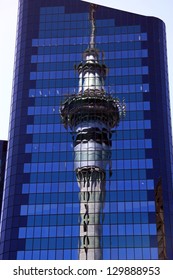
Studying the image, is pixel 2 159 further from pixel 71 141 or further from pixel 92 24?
pixel 92 24

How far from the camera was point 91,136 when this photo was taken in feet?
334

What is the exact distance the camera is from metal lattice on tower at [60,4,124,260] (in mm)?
92250

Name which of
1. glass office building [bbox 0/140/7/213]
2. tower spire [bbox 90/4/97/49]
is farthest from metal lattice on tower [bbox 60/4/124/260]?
glass office building [bbox 0/140/7/213]

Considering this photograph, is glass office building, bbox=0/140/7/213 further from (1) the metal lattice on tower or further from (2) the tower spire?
(2) the tower spire

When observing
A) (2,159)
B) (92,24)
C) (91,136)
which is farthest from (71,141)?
(2,159)

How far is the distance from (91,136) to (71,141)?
3.93m

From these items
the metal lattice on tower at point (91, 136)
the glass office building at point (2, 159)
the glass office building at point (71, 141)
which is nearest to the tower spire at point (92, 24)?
the metal lattice on tower at point (91, 136)

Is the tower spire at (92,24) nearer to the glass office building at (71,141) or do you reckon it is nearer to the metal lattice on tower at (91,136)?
the metal lattice on tower at (91,136)

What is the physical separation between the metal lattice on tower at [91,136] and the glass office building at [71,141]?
3.71 feet

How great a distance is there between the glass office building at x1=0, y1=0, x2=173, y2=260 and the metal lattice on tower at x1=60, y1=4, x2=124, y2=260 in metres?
1.13
